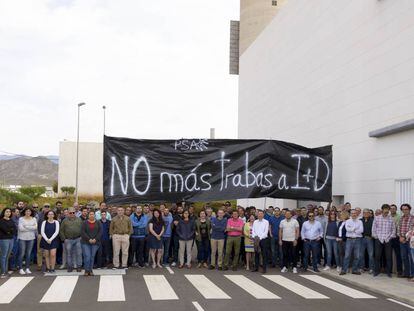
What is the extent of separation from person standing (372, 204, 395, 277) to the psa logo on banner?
17.5 ft

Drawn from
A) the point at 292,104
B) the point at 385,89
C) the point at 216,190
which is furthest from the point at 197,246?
the point at 292,104

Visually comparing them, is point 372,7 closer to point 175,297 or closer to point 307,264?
point 307,264

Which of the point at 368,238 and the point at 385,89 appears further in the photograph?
the point at 385,89

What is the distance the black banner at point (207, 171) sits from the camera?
50.9 feet

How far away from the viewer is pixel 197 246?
53.4 feet

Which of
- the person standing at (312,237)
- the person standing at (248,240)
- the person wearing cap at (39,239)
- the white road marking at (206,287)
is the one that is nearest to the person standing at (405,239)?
the person standing at (312,237)

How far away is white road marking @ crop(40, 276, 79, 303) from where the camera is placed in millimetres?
10531

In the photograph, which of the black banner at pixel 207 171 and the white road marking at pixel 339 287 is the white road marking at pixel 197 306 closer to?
the white road marking at pixel 339 287

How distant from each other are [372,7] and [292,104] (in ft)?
30.4

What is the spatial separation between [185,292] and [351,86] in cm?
1123

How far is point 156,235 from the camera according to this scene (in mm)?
15422

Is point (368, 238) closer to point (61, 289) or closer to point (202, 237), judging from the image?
point (202, 237)

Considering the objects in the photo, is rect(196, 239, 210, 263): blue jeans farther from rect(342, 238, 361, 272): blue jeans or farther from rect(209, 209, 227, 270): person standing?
rect(342, 238, 361, 272): blue jeans

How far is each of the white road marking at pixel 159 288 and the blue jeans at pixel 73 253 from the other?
7.37ft
